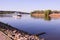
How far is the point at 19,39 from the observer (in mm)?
11359

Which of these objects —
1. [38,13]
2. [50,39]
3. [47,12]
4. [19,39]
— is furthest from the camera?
[38,13]

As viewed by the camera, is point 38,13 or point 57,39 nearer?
point 57,39

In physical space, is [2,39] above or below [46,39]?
above

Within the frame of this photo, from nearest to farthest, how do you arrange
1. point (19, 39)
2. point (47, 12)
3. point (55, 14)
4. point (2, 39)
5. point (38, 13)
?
point (2, 39) < point (19, 39) < point (47, 12) < point (55, 14) < point (38, 13)

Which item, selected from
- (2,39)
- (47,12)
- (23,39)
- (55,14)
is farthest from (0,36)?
(55,14)

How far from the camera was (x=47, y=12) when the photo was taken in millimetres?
63125

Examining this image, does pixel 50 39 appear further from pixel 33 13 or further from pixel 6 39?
pixel 33 13

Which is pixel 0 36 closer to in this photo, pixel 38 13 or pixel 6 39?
pixel 6 39

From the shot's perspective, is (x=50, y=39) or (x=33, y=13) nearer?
(x=50, y=39)

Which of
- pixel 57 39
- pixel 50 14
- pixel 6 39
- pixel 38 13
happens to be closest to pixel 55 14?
pixel 50 14

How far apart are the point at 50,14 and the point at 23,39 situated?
178 feet

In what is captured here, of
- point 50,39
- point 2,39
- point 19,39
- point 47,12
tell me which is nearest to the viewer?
point 2,39

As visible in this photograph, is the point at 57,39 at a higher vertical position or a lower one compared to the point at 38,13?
higher

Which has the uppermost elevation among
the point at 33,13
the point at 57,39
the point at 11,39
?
the point at 11,39
